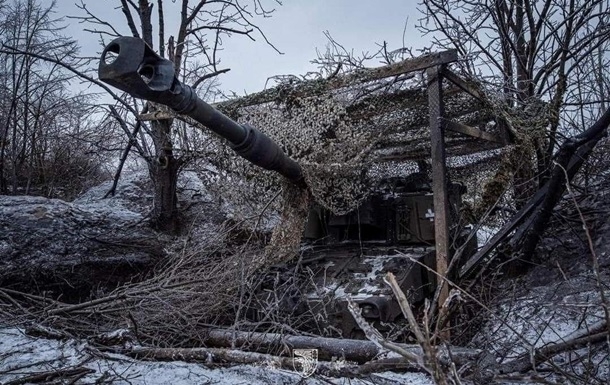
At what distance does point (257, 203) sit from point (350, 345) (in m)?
2.57

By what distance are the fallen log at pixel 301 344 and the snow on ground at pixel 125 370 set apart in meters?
0.23

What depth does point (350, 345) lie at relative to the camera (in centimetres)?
383

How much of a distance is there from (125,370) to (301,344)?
4.32ft

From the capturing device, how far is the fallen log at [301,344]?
12.3 ft

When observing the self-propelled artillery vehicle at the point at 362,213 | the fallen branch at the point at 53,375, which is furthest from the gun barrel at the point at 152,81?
the fallen branch at the point at 53,375

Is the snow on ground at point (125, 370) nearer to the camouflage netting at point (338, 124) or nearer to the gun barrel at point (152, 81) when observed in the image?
the gun barrel at point (152, 81)

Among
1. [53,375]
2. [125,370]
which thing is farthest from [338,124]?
[53,375]

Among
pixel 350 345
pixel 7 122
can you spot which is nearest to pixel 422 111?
pixel 350 345

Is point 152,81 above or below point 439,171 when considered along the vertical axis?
above

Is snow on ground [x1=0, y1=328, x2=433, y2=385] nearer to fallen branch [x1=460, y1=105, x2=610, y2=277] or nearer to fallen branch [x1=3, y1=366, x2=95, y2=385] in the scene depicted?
fallen branch [x1=3, y1=366, x2=95, y2=385]

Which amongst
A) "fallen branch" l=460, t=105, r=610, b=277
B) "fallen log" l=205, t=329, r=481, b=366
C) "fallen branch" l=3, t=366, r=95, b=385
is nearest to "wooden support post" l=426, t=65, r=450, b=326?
"fallen branch" l=460, t=105, r=610, b=277

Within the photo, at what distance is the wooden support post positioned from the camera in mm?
4617

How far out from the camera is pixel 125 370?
3732 millimetres

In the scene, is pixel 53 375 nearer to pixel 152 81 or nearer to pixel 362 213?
pixel 152 81
